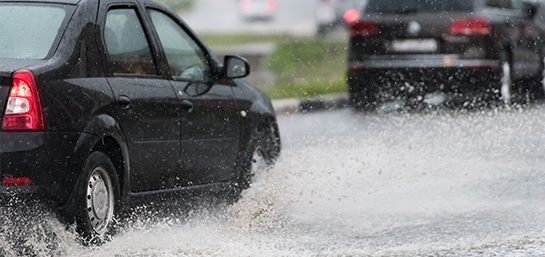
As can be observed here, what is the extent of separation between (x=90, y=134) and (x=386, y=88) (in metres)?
10.8

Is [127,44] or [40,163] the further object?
[127,44]

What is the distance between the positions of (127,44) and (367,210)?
6.38ft

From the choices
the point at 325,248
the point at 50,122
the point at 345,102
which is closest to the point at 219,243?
the point at 325,248

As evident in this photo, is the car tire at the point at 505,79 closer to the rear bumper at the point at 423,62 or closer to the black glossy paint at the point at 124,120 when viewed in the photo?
the rear bumper at the point at 423,62

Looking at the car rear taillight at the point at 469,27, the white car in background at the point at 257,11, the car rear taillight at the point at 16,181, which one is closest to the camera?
the car rear taillight at the point at 16,181

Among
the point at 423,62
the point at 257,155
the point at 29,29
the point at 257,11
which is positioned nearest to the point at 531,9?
the point at 423,62

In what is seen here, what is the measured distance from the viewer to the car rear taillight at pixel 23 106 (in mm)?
7684

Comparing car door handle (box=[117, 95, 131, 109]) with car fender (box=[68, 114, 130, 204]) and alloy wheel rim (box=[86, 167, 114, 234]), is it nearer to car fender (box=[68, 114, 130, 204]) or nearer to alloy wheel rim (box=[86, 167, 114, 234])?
car fender (box=[68, 114, 130, 204])

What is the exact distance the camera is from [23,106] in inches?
303

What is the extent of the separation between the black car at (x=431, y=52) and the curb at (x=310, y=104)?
576 millimetres

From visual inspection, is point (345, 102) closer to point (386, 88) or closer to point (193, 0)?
point (386, 88)

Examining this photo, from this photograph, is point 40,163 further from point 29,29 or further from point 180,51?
point 180,51

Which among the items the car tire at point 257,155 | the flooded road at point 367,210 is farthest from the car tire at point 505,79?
the car tire at point 257,155

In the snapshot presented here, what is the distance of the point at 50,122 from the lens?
7758 mm
